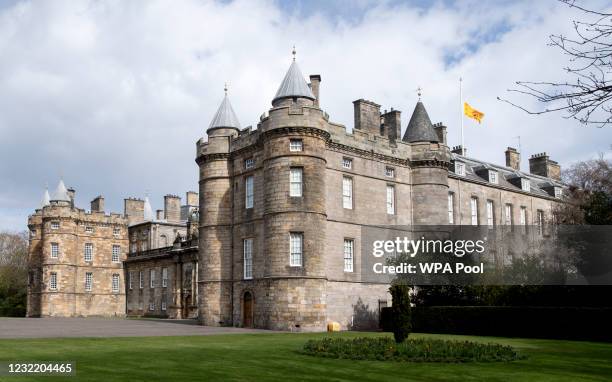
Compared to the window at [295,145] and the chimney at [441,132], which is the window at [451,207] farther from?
the window at [295,145]

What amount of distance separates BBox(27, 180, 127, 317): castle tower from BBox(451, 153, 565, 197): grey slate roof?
35364mm

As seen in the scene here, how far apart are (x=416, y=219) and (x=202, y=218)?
42.2 ft

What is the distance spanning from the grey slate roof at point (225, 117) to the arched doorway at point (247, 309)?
1057 cm

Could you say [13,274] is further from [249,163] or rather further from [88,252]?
[249,163]

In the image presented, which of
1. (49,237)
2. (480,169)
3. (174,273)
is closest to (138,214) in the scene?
(49,237)

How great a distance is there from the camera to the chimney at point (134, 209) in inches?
2739

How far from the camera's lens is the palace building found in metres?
33.7

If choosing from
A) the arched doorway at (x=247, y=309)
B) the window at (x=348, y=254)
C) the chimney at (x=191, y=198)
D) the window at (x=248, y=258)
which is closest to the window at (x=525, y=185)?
the window at (x=348, y=254)

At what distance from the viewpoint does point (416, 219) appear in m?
40.1

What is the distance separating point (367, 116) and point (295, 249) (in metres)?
10.8

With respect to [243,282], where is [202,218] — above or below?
above

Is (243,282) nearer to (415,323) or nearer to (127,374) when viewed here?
(415,323)

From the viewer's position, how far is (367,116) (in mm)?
40219

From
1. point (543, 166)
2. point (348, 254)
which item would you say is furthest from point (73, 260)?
point (543, 166)
